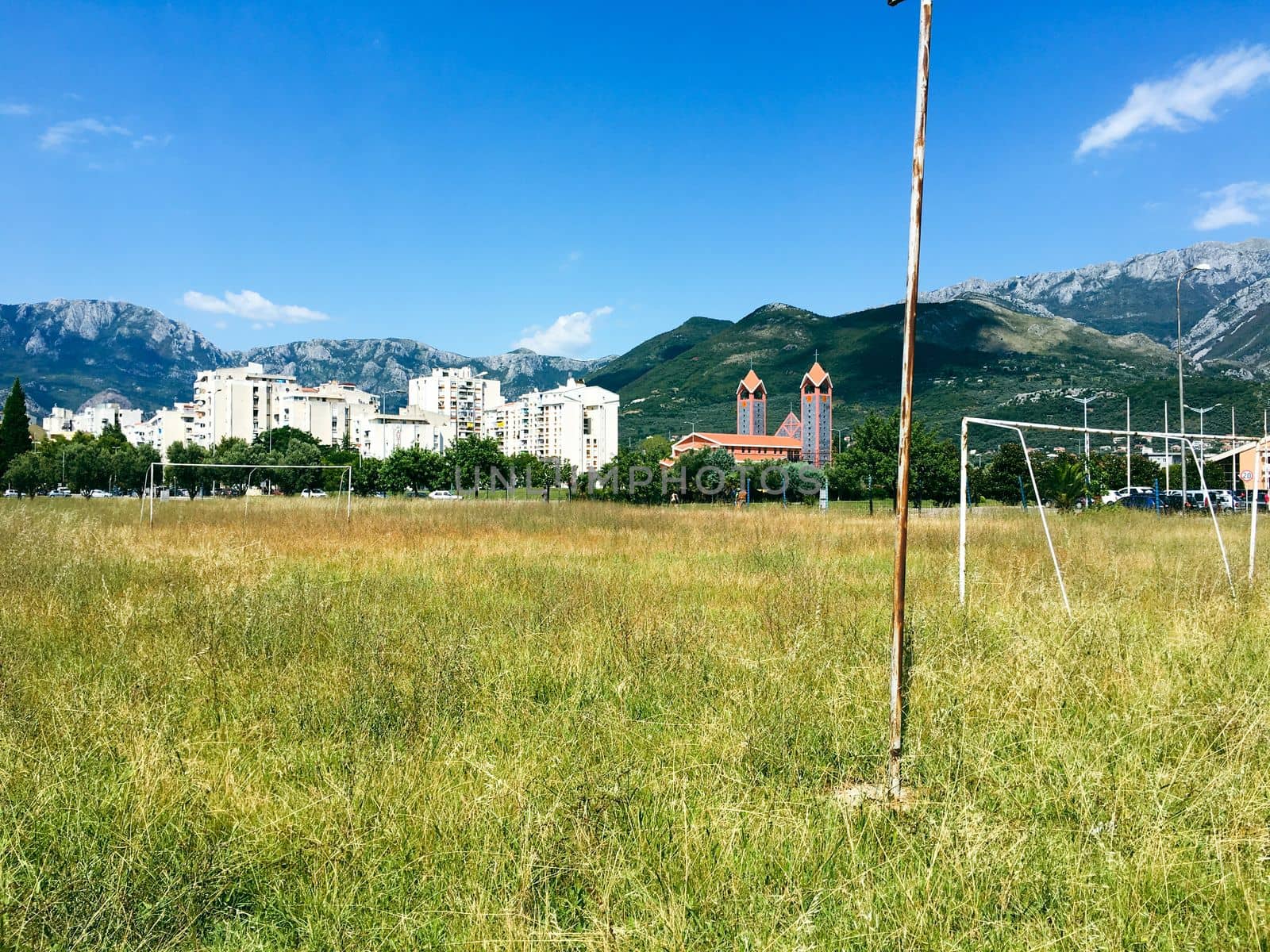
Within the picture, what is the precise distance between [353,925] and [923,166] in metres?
3.98

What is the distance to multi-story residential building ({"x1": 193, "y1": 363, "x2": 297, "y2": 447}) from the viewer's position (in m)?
124

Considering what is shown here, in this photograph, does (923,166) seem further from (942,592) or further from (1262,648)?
(942,592)

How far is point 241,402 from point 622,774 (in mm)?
140853

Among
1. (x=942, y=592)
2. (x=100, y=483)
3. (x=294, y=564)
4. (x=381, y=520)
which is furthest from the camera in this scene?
(x=100, y=483)

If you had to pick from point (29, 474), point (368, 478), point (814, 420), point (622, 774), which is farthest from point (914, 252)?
point (814, 420)

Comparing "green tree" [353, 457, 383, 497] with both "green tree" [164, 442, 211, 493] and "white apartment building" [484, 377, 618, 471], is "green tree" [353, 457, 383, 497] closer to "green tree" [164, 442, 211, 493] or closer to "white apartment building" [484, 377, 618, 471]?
"green tree" [164, 442, 211, 493]

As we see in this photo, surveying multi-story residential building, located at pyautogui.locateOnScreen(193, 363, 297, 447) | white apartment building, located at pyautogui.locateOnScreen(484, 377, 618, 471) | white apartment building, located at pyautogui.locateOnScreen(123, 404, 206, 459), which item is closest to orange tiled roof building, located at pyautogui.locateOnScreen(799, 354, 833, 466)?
white apartment building, located at pyautogui.locateOnScreen(484, 377, 618, 471)

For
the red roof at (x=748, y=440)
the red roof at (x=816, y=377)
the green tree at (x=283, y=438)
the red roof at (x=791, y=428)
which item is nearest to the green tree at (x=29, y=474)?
the green tree at (x=283, y=438)

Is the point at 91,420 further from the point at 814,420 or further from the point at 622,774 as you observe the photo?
the point at 622,774

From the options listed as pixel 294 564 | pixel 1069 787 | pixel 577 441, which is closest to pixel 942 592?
pixel 1069 787

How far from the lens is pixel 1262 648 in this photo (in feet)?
19.8

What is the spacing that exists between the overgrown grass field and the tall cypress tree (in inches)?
2781

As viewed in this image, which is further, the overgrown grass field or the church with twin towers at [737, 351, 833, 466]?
the church with twin towers at [737, 351, 833, 466]

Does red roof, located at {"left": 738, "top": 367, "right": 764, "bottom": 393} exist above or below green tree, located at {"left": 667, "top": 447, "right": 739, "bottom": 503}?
above
